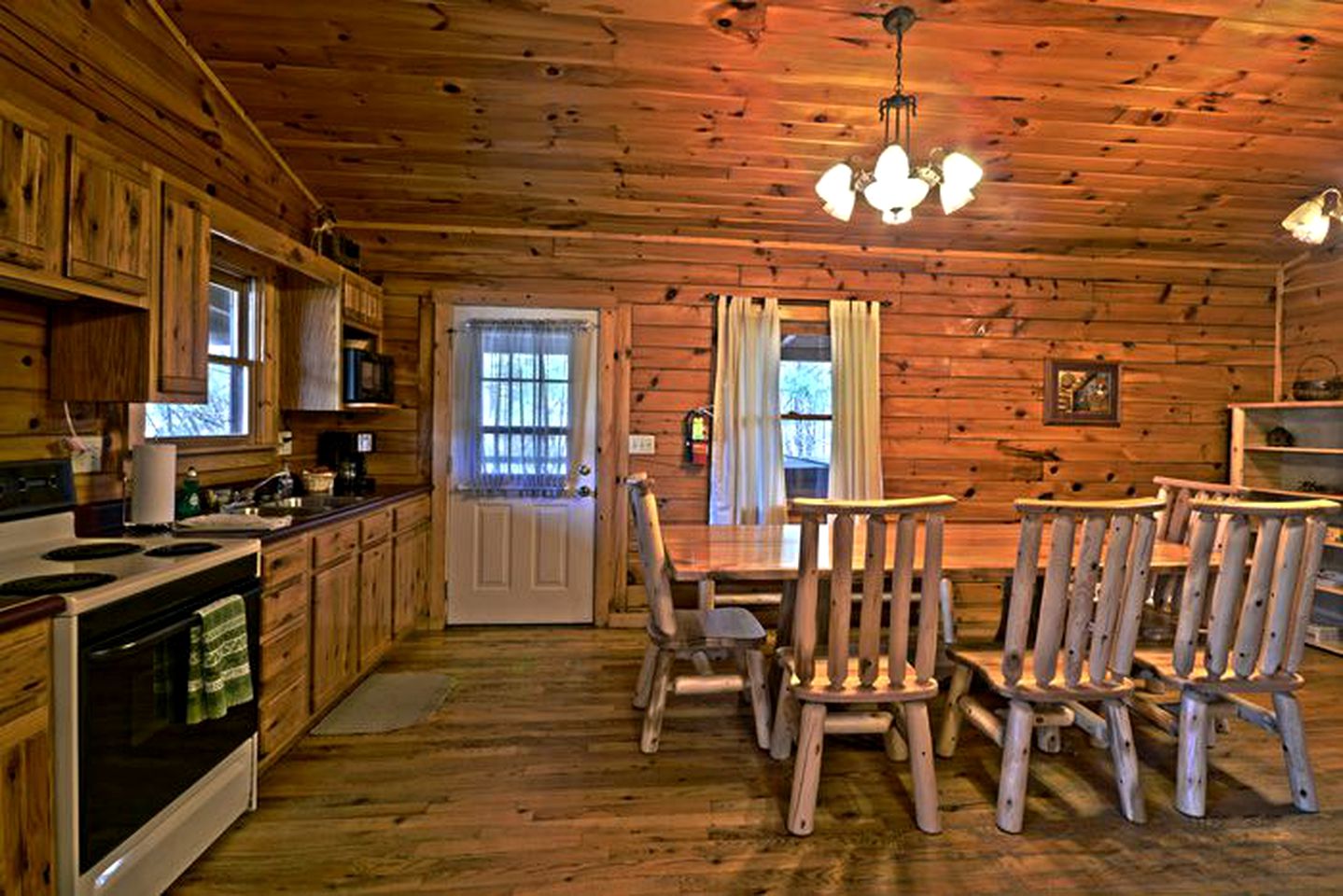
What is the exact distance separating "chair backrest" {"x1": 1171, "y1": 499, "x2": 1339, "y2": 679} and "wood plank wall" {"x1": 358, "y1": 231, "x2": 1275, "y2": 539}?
7.86 feet

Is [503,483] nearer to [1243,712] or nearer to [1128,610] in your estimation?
[1128,610]

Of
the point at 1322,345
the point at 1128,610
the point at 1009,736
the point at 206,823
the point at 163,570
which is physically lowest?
the point at 206,823

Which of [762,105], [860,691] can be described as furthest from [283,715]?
[762,105]

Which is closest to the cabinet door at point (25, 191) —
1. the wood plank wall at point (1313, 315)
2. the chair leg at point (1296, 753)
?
the chair leg at point (1296, 753)

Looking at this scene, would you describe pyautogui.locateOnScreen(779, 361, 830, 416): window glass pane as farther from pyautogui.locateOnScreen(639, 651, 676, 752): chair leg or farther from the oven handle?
the oven handle

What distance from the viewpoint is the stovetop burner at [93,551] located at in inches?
75.1

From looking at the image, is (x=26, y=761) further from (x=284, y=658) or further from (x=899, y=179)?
(x=899, y=179)

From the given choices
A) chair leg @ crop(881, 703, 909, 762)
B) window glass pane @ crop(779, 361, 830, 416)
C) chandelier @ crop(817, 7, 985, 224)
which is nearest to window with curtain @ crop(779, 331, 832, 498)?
window glass pane @ crop(779, 361, 830, 416)

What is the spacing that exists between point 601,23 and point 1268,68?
2886 millimetres

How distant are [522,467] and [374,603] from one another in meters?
1.24

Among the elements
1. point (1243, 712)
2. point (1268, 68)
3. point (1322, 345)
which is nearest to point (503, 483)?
point (1243, 712)

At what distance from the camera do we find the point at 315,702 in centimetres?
267

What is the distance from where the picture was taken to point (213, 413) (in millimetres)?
3090

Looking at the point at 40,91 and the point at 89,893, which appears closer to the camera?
the point at 89,893
